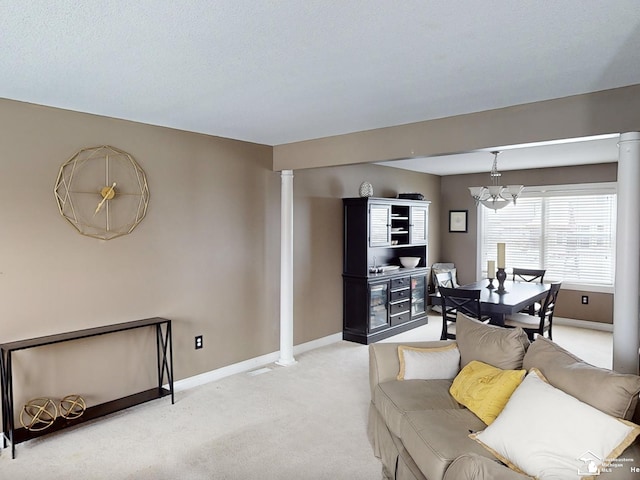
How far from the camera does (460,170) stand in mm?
7172

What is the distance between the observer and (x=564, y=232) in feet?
22.3

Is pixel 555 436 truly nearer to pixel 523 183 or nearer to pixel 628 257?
pixel 628 257

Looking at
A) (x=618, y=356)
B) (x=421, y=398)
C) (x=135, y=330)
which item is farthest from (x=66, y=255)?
(x=618, y=356)

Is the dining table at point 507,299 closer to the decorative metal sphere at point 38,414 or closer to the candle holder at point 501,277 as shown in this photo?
the candle holder at point 501,277

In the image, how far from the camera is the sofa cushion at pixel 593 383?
1.91m

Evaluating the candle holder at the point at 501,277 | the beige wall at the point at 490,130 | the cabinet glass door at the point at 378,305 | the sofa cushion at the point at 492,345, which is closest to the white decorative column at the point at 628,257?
the beige wall at the point at 490,130

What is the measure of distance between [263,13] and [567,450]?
2173 millimetres

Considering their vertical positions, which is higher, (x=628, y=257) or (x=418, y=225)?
(x=418, y=225)

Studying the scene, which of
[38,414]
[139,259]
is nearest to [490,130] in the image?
[139,259]

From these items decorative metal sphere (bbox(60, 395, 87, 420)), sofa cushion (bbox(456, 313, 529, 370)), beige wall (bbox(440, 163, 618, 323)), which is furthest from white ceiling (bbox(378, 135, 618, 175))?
decorative metal sphere (bbox(60, 395, 87, 420))

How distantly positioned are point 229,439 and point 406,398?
1341mm

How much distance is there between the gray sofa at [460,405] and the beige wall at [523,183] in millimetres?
4359

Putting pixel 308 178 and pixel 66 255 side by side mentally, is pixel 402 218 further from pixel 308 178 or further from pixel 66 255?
pixel 66 255

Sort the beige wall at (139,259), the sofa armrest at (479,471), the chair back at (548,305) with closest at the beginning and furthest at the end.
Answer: the sofa armrest at (479,471) → the beige wall at (139,259) → the chair back at (548,305)
